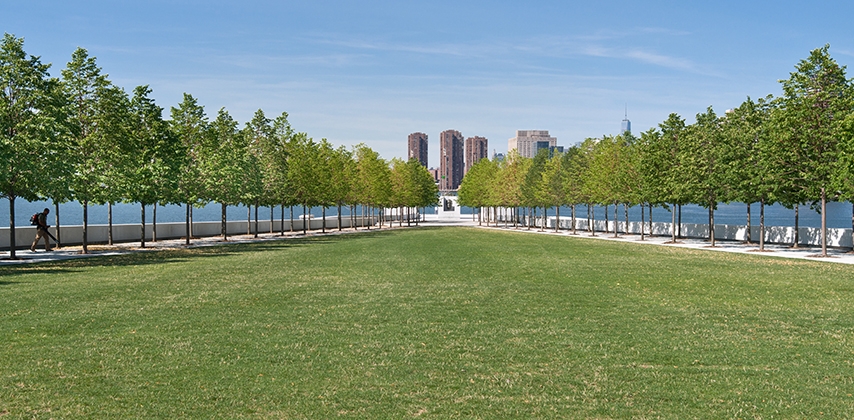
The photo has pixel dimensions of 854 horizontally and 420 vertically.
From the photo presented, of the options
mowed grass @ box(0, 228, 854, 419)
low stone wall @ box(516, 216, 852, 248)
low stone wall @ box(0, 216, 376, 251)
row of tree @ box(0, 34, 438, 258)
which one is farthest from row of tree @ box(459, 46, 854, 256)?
low stone wall @ box(0, 216, 376, 251)

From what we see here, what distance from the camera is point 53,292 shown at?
60.3 feet

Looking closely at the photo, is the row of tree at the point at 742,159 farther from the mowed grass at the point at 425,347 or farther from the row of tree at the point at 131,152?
the row of tree at the point at 131,152

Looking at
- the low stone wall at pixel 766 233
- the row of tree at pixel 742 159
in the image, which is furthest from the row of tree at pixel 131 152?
the low stone wall at pixel 766 233

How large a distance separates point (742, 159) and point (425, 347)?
122 feet

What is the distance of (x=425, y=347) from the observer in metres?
11.1

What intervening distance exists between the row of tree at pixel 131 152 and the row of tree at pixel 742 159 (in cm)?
2628

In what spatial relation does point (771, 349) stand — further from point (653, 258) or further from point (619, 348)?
point (653, 258)

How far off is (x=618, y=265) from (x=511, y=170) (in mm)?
64791

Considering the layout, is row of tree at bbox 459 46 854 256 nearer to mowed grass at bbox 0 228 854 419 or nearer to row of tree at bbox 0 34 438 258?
mowed grass at bbox 0 228 854 419

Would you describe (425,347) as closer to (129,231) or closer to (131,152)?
(131,152)

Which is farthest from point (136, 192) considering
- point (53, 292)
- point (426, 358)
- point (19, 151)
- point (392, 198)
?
point (392, 198)

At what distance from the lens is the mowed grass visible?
8094 millimetres

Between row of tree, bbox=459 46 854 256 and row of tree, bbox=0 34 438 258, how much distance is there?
1035 inches

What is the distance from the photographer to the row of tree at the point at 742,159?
35312 mm
